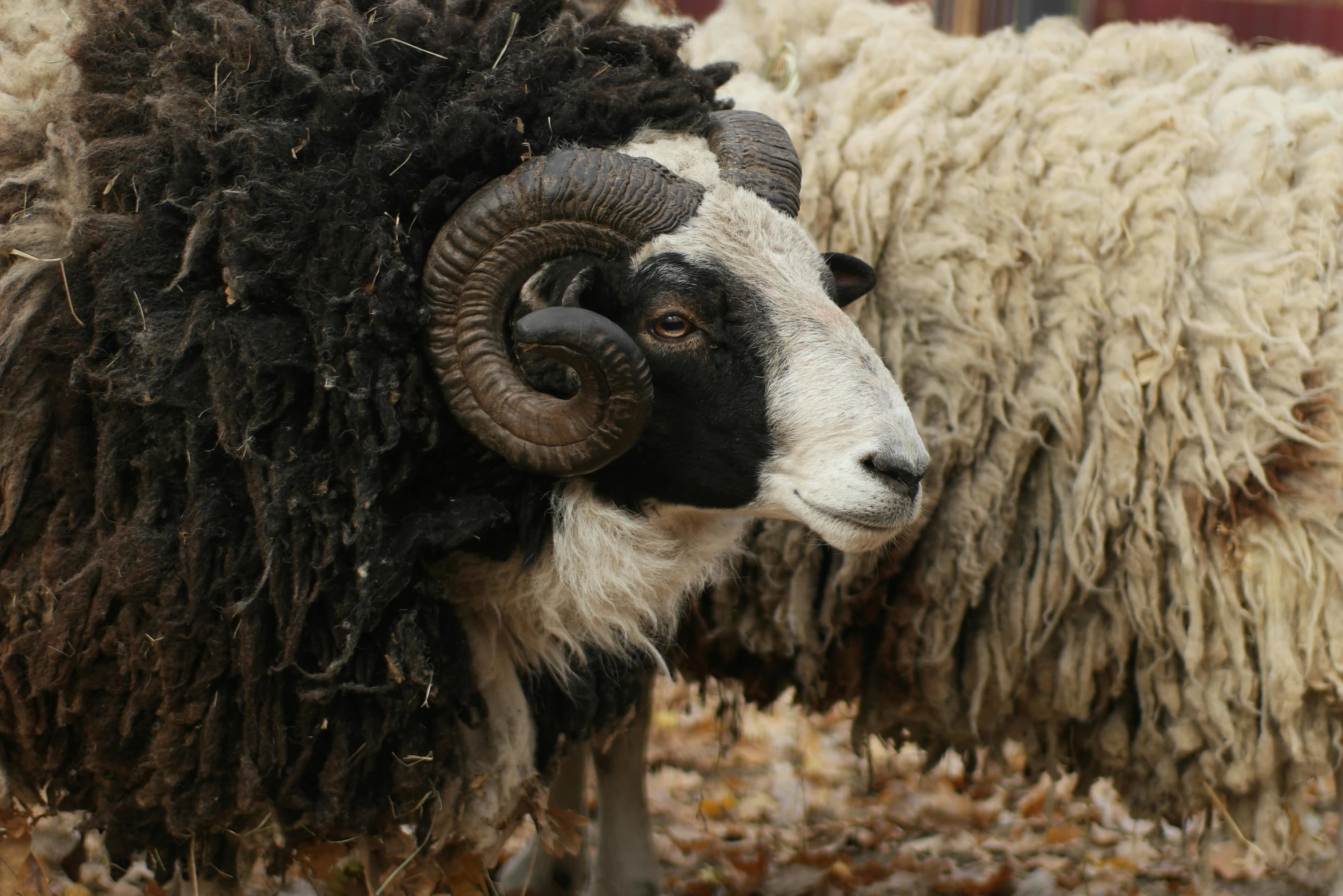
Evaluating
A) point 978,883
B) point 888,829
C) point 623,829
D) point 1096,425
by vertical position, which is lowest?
point 888,829

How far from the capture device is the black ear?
3.21 m

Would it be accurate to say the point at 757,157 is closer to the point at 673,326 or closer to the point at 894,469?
the point at 673,326

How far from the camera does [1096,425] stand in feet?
11.6

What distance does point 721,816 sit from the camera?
5219 millimetres

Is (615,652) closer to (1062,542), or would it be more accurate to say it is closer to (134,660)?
(134,660)

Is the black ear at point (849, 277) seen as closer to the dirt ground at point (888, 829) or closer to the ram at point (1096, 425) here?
the ram at point (1096, 425)

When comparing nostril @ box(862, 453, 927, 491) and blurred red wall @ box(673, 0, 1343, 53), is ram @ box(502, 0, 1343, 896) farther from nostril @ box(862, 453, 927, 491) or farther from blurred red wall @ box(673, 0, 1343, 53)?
blurred red wall @ box(673, 0, 1343, 53)

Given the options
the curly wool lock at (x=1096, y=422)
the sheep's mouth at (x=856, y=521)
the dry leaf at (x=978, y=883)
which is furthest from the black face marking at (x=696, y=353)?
the dry leaf at (x=978, y=883)

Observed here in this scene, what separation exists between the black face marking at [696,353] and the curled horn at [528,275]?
3.1 inches

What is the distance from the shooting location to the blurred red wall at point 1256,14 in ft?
31.6

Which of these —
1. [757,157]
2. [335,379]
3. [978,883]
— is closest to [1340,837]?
[978,883]

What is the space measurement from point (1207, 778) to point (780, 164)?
2.18 m

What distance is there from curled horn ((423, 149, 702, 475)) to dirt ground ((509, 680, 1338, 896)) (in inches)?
71.9

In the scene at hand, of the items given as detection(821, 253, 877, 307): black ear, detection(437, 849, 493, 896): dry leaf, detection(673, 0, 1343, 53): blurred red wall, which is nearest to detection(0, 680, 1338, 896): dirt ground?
detection(437, 849, 493, 896): dry leaf
